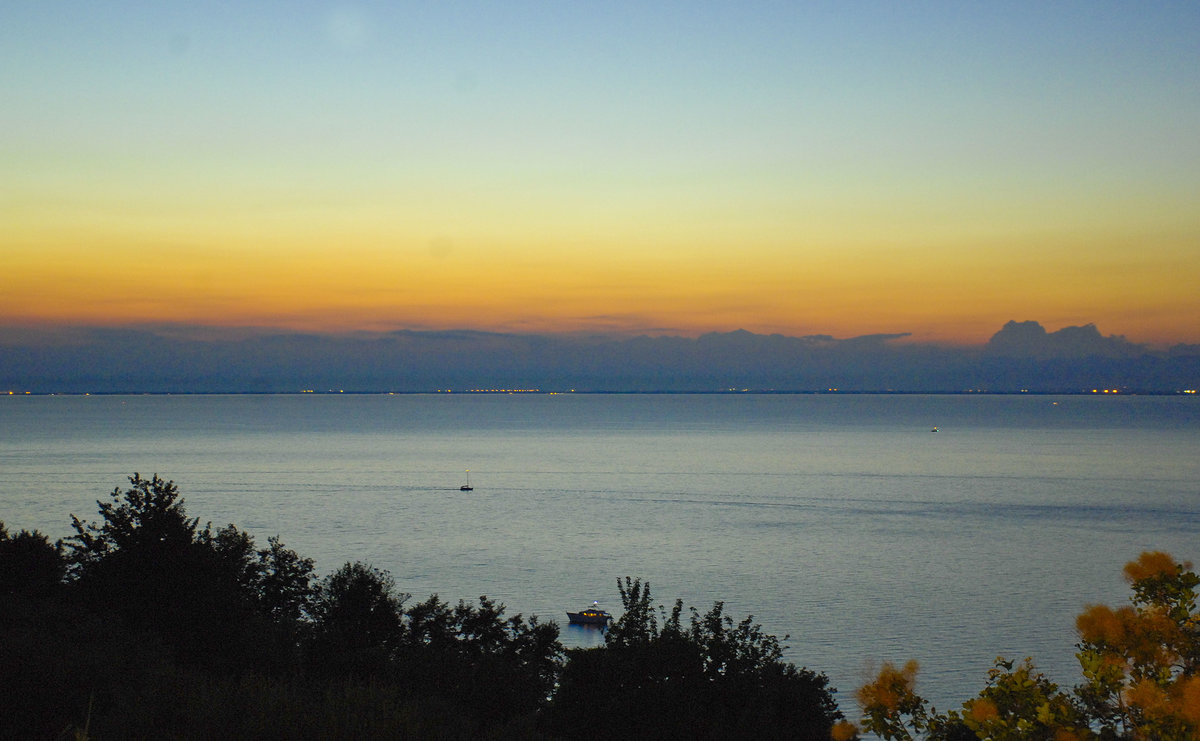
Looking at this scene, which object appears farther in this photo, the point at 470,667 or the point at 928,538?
the point at 928,538

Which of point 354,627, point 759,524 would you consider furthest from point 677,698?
point 759,524

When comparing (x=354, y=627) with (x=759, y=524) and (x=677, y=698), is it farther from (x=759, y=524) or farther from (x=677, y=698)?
(x=759, y=524)

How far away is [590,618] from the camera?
2115 inches

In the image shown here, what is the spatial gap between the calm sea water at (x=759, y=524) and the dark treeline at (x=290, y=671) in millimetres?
18120

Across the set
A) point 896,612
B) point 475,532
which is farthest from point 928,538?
point 475,532

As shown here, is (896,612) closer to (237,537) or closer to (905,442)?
(237,537)

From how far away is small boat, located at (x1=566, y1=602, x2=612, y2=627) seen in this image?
53.7 m

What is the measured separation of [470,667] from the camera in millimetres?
26359

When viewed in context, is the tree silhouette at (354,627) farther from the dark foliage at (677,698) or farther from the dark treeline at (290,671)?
the dark foliage at (677,698)

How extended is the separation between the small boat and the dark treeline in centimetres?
1535

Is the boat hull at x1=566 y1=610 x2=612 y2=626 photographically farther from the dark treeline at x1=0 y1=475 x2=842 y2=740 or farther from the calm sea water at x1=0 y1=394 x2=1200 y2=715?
the dark treeline at x1=0 y1=475 x2=842 y2=740

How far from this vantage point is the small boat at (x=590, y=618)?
176ft

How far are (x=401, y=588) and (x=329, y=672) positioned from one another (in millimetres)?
33524

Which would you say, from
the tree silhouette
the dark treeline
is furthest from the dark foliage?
the tree silhouette
